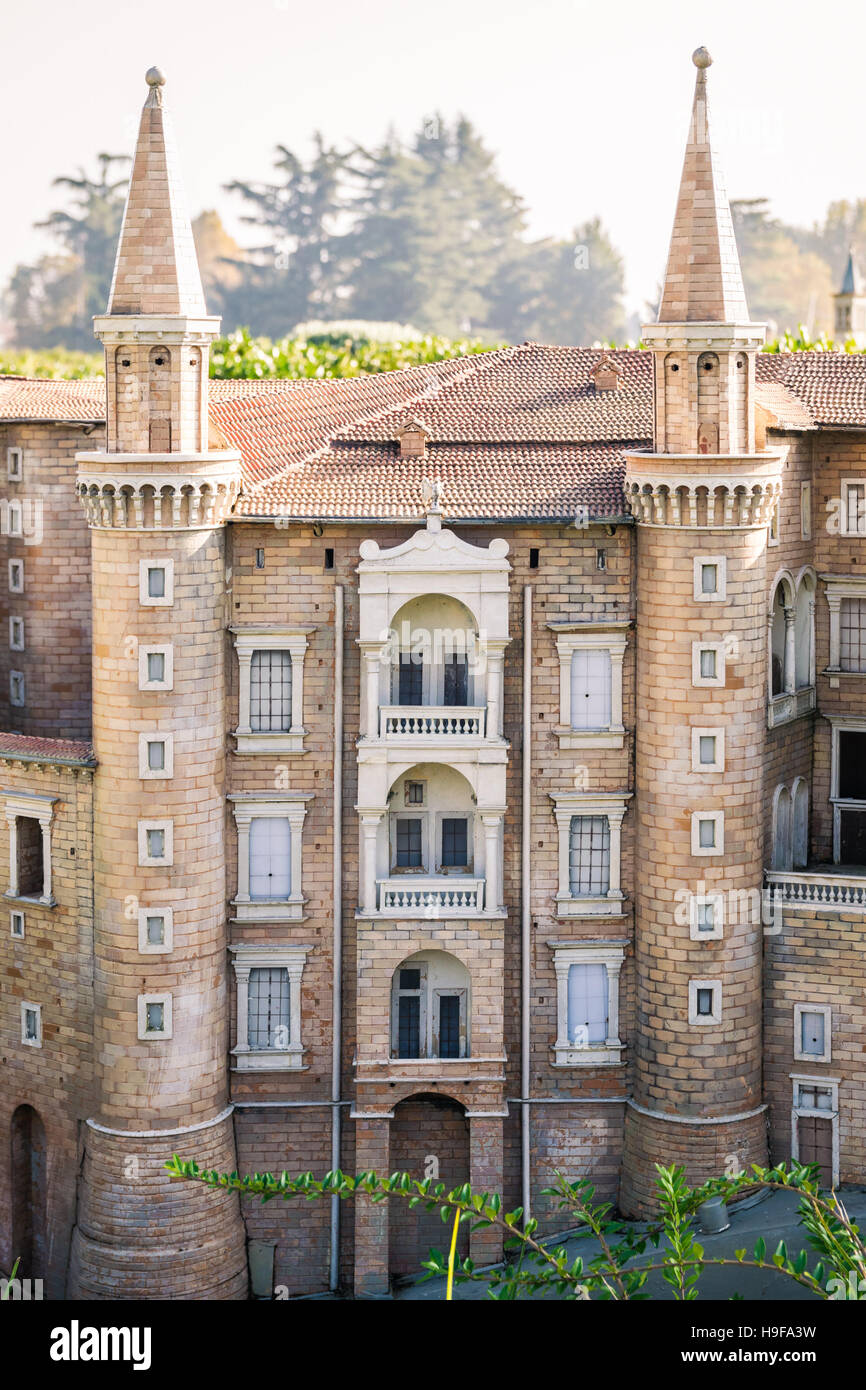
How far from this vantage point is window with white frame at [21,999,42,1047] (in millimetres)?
58894

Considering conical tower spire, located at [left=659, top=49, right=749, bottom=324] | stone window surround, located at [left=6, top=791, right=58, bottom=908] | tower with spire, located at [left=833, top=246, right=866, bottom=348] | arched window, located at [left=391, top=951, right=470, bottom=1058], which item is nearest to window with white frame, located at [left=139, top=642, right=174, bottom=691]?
stone window surround, located at [left=6, top=791, right=58, bottom=908]

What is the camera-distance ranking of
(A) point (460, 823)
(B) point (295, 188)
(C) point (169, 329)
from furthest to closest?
(B) point (295, 188) < (A) point (460, 823) < (C) point (169, 329)

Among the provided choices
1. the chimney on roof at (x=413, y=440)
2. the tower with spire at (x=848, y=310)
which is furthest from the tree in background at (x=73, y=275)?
the chimney on roof at (x=413, y=440)

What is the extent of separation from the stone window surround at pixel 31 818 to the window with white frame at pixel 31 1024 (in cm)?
290

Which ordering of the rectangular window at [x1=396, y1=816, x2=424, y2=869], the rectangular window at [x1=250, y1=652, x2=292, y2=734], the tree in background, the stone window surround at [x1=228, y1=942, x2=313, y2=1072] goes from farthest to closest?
1. the tree in background
2. the rectangular window at [x1=396, y1=816, x2=424, y2=869]
3. the stone window surround at [x1=228, y1=942, x2=313, y2=1072]
4. the rectangular window at [x1=250, y1=652, x2=292, y2=734]

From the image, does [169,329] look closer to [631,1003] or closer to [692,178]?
[692,178]

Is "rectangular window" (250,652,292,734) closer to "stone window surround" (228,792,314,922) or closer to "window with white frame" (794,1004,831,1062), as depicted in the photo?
"stone window surround" (228,792,314,922)

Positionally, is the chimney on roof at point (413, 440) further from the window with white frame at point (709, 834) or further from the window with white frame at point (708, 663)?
the window with white frame at point (709, 834)

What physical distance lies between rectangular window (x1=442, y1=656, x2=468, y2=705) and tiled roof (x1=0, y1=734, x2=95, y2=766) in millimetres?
9002

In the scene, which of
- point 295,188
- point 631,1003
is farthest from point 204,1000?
point 295,188

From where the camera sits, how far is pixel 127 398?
54.5m

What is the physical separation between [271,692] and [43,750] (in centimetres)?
611

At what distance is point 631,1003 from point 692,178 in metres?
20.7

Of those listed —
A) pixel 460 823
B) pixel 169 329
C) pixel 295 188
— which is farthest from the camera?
pixel 295 188
